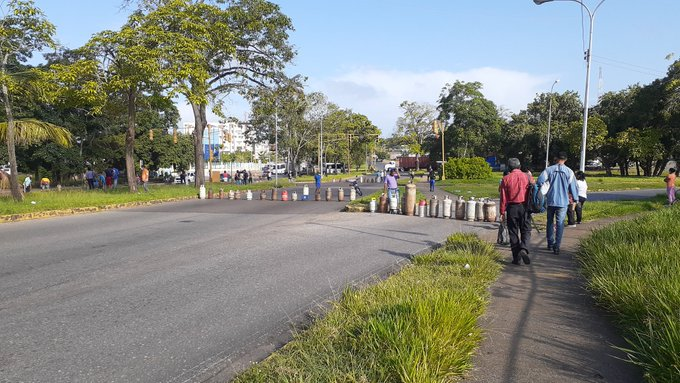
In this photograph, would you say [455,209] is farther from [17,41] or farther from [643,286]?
[17,41]

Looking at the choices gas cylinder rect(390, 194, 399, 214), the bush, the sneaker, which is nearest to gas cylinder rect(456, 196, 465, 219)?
gas cylinder rect(390, 194, 399, 214)

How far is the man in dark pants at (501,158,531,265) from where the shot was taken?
7.35 metres

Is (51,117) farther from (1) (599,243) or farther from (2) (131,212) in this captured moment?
(1) (599,243)

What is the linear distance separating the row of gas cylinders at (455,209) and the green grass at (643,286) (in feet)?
18.6

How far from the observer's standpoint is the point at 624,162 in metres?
51.2

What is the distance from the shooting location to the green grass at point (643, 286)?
3.29m

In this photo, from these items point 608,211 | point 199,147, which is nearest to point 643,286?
point 608,211

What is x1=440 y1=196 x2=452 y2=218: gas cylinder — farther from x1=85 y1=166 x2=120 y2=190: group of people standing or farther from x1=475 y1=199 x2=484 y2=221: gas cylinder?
x1=85 y1=166 x2=120 y2=190: group of people standing

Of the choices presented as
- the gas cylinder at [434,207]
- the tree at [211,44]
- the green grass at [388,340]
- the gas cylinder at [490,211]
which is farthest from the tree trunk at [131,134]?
the green grass at [388,340]

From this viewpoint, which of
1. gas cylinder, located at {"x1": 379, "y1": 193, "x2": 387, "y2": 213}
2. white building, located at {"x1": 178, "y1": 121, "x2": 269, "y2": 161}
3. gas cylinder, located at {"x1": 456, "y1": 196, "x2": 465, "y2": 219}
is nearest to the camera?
gas cylinder, located at {"x1": 456, "y1": 196, "x2": 465, "y2": 219}

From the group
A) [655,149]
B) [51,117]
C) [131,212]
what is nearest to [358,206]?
[131,212]

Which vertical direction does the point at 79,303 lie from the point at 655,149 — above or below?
below

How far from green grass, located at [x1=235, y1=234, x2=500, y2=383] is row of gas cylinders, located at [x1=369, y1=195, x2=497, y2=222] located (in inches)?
348

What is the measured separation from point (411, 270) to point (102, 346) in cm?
384
